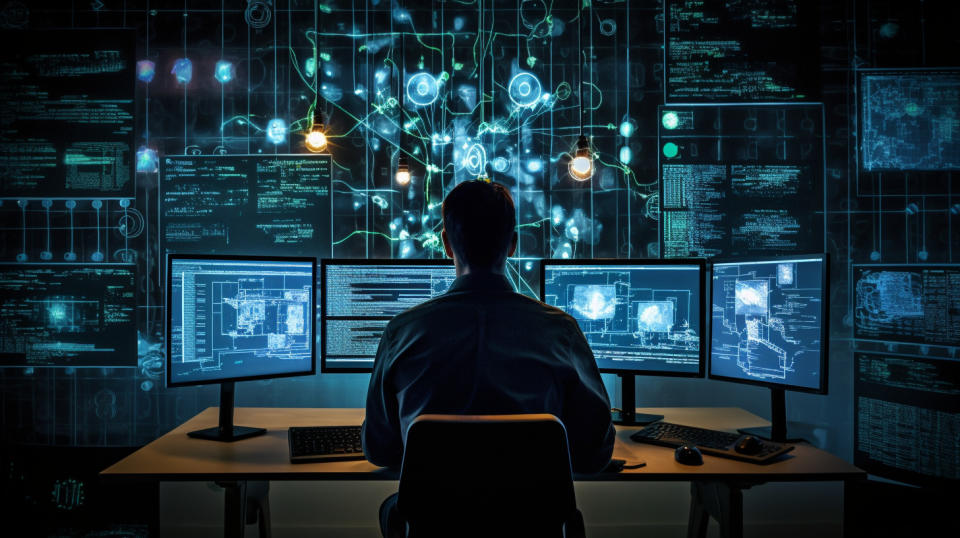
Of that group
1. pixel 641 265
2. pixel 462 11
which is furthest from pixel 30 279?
pixel 641 265

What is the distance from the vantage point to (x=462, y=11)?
8.75ft

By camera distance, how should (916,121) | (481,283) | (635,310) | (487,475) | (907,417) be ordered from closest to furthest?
(487,475) → (481,283) → (635,310) → (907,417) → (916,121)

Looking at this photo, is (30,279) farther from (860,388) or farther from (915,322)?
(915,322)

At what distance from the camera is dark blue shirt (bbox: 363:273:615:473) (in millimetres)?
1217

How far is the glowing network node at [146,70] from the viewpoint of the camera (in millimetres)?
2695

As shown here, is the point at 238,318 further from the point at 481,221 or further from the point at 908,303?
the point at 908,303

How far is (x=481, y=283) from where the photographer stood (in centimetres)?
133

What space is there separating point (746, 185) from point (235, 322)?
2352 mm

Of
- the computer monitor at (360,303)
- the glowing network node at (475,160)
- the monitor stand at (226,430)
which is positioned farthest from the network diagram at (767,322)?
the monitor stand at (226,430)

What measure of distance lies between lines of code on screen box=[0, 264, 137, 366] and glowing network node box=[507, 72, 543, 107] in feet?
6.80

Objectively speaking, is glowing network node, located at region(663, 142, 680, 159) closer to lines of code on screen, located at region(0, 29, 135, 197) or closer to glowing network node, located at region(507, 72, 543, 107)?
glowing network node, located at region(507, 72, 543, 107)

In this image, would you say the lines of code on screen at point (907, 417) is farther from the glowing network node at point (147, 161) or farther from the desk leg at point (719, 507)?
the glowing network node at point (147, 161)

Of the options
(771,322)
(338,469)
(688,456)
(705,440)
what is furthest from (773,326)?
(338,469)

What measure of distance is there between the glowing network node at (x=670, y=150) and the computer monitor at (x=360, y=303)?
4.16ft
